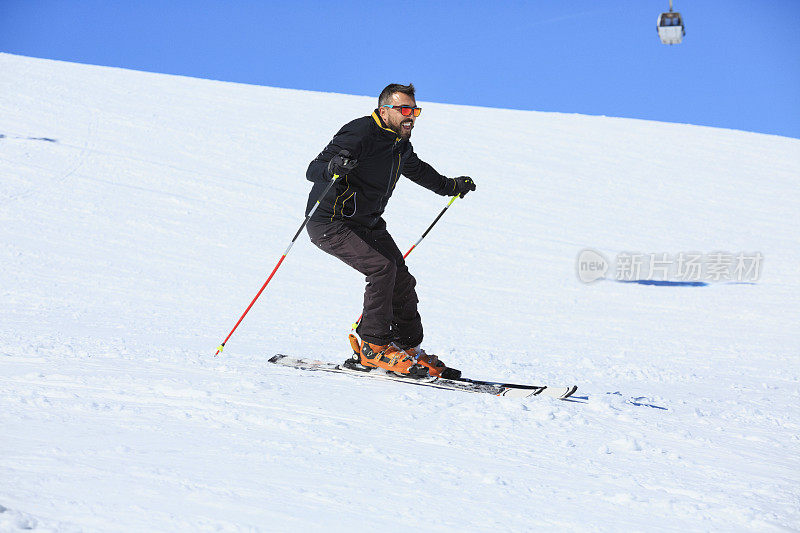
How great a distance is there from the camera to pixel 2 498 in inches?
75.2

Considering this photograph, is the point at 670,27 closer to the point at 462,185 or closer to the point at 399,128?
the point at 462,185

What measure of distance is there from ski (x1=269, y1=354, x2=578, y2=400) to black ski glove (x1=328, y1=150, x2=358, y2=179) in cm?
122

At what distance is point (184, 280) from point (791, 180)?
58.4 ft

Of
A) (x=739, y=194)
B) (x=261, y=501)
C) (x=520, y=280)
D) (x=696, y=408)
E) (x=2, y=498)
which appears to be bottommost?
(x=2, y=498)

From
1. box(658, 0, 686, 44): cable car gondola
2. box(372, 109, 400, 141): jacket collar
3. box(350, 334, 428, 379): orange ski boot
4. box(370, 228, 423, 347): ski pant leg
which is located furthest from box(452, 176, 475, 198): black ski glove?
box(658, 0, 686, 44): cable car gondola

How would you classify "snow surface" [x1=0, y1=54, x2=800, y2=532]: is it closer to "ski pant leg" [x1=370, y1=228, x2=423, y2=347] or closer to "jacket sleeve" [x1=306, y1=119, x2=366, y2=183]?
"ski pant leg" [x1=370, y1=228, x2=423, y2=347]

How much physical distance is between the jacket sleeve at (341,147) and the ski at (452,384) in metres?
1.18

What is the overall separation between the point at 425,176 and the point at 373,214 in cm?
56

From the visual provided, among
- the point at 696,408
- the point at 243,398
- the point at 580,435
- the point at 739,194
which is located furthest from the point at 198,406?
the point at 739,194

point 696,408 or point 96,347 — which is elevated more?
point 696,408

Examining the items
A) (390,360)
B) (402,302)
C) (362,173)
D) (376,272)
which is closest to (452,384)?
(390,360)

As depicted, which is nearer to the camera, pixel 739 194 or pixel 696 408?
pixel 696 408

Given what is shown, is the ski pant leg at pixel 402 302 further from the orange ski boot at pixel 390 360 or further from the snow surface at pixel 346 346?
the snow surface at pixel 346 346

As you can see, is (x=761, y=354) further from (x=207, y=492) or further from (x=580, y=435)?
(x=207, y=492)
